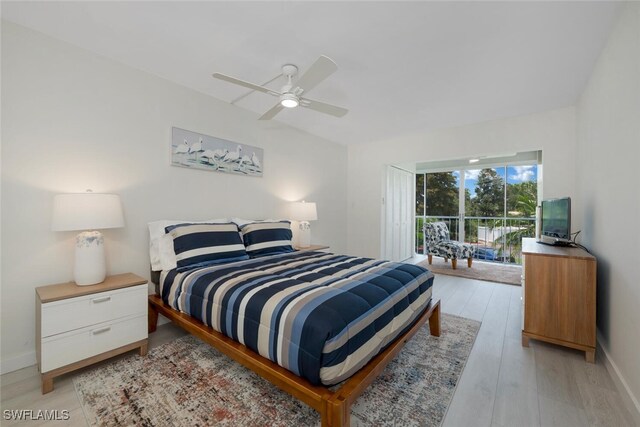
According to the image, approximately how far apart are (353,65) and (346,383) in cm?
246

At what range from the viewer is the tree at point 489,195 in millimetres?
5727

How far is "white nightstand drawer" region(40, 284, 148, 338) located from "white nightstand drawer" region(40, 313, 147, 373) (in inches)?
1.7

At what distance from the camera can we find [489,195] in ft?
19.1

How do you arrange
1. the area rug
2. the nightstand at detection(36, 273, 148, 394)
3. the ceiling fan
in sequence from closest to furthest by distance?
the nightstand at detection(36, 273, 148, 394), the ceiling fan, the area rug

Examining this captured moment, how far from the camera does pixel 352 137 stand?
4.73 meters

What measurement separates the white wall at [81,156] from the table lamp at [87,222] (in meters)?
0.27

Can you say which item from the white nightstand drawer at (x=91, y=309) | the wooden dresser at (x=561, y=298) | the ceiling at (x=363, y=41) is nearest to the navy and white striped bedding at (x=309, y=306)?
the white nightstand drawer at (x=91, y=309)

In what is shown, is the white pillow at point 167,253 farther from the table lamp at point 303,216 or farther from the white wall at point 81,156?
the table lamp at point 303,216

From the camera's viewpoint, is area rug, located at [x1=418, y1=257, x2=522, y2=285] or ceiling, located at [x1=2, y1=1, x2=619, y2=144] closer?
ceiling, located at [x1=2, y1=1, x2=619, y2=144]

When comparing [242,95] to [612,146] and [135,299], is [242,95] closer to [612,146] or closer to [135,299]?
[135,299]

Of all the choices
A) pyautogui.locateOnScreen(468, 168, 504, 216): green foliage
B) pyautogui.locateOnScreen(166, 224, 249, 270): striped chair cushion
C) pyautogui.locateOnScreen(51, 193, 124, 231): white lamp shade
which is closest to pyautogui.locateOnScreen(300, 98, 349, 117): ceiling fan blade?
pyautogui.locateOnScreen(166, 224, 249, 270): striped chair cushion

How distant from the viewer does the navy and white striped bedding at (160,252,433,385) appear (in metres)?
1.28

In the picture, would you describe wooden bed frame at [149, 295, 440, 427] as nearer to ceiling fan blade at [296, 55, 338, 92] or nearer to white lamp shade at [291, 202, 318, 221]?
ceiling fan blade at [296, 55, 338, 92]

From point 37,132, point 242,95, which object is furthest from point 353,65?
point 37,132
